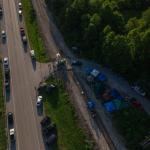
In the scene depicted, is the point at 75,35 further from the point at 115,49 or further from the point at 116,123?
the point at 116,123

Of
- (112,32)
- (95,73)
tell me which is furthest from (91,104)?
(112,32)

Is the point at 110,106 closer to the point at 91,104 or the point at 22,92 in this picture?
the point at 91,104

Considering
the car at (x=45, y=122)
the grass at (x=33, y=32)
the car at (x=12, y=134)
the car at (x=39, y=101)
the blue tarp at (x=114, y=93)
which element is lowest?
the car at (x=12, y=134)

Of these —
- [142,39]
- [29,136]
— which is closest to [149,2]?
[142,39]

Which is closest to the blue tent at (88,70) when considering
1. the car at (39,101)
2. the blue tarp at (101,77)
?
the blue tarp at (101,77)

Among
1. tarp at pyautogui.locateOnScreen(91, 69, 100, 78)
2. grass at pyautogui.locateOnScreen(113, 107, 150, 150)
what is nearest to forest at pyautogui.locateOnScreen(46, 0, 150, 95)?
tarp at pyautogui.locateOnScreen(91, 69, 100, 78)

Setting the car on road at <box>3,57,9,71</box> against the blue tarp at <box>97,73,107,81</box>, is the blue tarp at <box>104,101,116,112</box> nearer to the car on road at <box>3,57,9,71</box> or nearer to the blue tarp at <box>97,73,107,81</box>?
the blue tarp at <box>97,73,107,81</box>

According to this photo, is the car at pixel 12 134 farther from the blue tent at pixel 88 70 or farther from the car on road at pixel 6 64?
the blue tent at pixel 88 70
